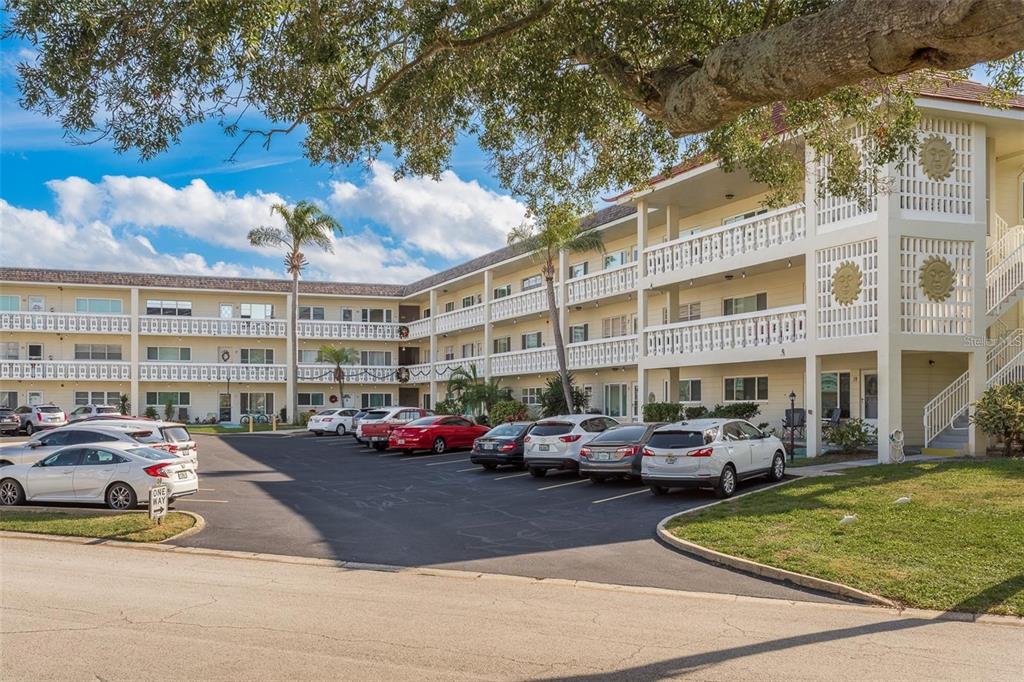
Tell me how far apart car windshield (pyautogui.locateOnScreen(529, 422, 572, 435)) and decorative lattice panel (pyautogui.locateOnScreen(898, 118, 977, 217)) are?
1013 centimetres

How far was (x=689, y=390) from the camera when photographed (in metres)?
34.6

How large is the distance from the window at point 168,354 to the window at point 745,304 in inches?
1649

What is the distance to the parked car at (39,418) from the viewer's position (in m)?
45.9

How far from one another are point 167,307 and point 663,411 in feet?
140

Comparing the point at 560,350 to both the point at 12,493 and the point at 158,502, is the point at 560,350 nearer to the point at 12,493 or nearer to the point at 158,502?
the point at 12,493

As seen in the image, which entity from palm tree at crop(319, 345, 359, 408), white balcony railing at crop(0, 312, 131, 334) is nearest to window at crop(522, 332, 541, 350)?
palm tree at crop(319, 345, 359, 408)

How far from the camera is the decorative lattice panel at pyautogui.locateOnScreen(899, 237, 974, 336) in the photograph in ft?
73.5

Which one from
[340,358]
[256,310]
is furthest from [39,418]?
[256,310]

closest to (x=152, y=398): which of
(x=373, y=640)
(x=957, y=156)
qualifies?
(x=957, y=156)

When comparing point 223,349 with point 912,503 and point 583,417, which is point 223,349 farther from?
point 912,503

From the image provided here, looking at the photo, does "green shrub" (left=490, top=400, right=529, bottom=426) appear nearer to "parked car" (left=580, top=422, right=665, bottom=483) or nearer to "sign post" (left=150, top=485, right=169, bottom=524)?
"parked car" (left=580, top=422, right=665, bottom=483)

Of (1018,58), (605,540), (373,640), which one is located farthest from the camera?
(605,540)

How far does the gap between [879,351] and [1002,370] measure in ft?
10.7

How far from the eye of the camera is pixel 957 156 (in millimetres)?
23172
